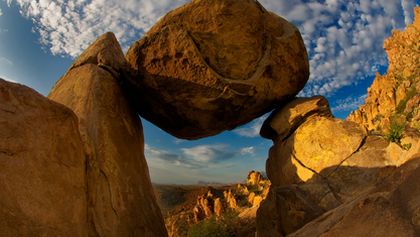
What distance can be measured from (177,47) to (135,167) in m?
3.13

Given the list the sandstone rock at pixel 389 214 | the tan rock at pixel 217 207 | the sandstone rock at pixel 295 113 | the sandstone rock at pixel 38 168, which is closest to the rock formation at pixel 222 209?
the tan rock at pixel 217 207

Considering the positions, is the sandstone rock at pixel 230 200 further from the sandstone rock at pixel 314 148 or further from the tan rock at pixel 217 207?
the sandstone rock at pixel 314 148

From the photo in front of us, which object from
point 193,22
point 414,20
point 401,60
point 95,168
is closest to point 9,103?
point 95,168

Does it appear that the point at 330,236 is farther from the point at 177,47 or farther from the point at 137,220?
the point at 177,47

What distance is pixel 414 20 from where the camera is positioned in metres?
97.1

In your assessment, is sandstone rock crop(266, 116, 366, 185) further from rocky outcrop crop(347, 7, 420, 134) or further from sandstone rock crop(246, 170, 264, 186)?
rocky outcrop crop(347, 7, 420, 134)

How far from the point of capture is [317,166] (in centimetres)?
870

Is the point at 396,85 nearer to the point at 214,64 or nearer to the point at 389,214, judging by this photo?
the point at 214,64

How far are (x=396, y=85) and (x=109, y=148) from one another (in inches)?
3511

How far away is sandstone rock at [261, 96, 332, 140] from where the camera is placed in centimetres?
968

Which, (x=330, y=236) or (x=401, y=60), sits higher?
(x=401, y=60)

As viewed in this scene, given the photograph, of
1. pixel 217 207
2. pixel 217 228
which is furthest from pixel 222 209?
pixel 217 228

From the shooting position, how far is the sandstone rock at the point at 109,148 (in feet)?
21.3

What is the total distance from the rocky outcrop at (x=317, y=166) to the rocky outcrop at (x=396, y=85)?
64.6 m
